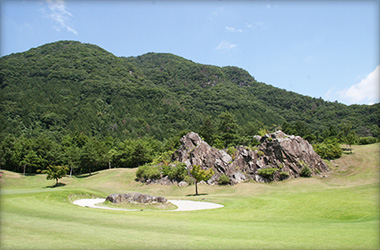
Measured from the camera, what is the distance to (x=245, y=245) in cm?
951

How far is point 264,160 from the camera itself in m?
50.9

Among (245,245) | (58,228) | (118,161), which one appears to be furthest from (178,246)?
(118,161)

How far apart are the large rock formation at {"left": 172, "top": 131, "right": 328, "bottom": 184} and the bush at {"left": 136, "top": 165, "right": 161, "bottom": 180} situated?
21.6 feet

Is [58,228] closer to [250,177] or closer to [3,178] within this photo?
[250,177]

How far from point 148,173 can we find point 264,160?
25487mm

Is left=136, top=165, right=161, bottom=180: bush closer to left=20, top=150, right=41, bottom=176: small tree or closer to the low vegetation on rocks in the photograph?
the low vegetation on rocks

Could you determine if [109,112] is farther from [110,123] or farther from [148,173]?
[148,173]

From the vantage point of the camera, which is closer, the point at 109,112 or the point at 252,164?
the point at 252,164

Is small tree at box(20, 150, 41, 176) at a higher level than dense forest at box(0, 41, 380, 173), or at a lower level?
lower

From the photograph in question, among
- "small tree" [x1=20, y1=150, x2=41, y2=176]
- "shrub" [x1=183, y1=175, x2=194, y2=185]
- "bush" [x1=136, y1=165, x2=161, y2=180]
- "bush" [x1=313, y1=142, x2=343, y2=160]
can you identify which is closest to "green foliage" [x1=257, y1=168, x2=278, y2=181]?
"shrub" [x1=183, y1=175, x2=194, y2=185]

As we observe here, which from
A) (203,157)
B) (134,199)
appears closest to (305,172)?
(203,157)

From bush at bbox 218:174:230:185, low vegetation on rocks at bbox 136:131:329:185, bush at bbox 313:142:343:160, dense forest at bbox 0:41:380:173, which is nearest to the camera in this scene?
bush at bbox 218:174:230:185

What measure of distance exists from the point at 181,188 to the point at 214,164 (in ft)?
31.5

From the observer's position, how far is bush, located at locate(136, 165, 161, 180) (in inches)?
2057
